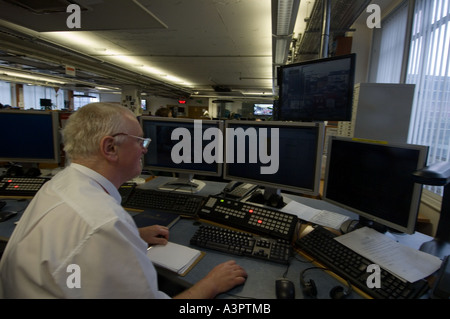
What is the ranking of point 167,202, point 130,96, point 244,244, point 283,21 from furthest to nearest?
1. point 130,96
2. point 283,21
3. point 167,202
4. point 244,244

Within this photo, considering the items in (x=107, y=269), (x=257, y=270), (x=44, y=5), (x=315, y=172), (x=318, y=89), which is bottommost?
(x=257, y=270)

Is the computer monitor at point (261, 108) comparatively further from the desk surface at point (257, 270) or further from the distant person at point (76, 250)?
the distant person at point (76, 250)

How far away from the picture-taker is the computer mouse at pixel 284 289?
797mm

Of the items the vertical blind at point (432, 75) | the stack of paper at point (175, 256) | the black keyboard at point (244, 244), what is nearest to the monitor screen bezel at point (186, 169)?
the black keyboard at point (244, 244)

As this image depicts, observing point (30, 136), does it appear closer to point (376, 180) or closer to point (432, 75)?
point (376, 180)

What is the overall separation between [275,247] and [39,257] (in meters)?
0.83

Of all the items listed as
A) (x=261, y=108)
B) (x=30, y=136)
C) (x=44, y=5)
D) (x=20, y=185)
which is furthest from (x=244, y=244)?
(x=261, y=108)

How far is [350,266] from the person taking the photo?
0.93 meters

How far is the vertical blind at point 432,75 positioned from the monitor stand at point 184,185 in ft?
6.07

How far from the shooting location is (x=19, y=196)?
1.67 metres

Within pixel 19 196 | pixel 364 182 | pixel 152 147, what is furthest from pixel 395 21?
pixel 19 196

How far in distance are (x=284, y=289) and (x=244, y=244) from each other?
1.00ft
